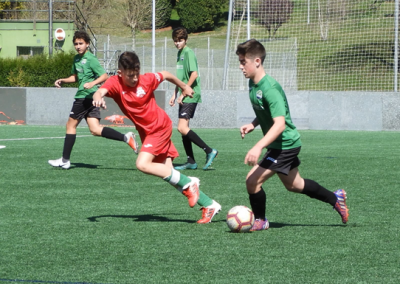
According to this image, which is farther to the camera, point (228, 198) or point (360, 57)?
point (360, 57)

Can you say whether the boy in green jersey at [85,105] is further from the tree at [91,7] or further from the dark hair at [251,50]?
the tree at [91,7]

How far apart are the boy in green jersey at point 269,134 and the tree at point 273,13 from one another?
724 inches

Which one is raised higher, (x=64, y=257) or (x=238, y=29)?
(x=238, y=29)

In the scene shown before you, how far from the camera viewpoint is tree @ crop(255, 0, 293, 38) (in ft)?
78.3

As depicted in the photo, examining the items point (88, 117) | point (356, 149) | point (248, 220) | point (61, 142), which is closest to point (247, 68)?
point (248, 220)

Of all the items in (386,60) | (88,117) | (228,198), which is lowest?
(228,198)

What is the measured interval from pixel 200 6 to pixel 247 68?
58338 mm

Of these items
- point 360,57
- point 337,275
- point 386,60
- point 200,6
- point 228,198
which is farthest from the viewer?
point 200,6

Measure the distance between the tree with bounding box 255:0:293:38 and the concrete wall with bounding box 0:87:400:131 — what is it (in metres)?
5.82

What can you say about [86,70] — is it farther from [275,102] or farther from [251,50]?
[275,102]

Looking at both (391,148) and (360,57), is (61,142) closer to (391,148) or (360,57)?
(391,148)

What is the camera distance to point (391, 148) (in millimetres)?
12625

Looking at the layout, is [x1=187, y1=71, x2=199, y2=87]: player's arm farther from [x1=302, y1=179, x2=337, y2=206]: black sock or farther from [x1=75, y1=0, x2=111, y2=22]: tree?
[x1=75, y1=0, x2=111, y2=22]: tree

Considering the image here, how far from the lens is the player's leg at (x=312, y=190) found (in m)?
5.36
